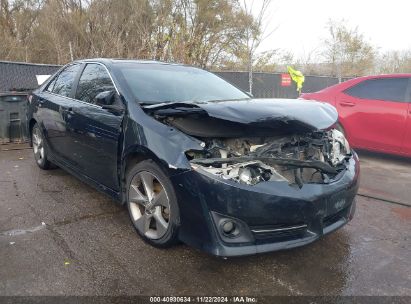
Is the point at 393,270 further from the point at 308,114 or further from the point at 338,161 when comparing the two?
the point at 308,114

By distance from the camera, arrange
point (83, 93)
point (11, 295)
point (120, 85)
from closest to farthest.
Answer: point (11, 295) → point (120, 85) → point (83, 93)

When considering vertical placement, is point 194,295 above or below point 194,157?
below

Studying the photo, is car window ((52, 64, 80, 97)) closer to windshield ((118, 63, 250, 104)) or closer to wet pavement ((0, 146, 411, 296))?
windshield ((118, 63, 250, 104))

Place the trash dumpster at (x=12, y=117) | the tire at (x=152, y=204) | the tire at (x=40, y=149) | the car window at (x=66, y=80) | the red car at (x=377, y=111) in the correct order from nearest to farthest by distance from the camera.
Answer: the tire at (x=152, y=204) → the car window at (x=66, y=80) → the tire at (x=40, y=149) → the red car at (x=377, y=111) → the trash dumpster at (x=12, y=117)

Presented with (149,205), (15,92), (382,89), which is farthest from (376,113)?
(15,92)

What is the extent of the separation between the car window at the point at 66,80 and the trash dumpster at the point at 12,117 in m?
2.71

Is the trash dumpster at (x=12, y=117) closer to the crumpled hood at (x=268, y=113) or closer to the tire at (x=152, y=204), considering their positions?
the tire at (x=152, y=204)

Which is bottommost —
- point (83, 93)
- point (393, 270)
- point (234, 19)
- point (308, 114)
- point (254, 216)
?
point (393, 270)

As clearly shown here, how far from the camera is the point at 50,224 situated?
3316 millimetres

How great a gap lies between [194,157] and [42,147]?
3325 mm

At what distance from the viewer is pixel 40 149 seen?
512cm

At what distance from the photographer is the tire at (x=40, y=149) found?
4.95m

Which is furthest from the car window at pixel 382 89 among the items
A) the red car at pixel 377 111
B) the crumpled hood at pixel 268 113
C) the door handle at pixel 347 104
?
the crumpled hood at pixel 268 113

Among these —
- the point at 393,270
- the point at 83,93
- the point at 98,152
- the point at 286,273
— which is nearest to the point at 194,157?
the point at 286,273
